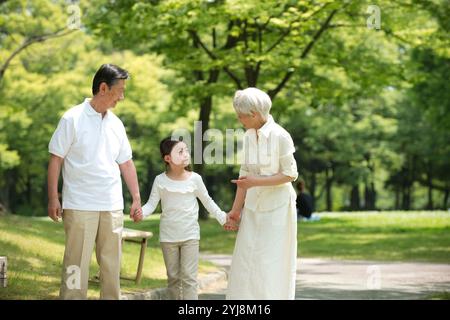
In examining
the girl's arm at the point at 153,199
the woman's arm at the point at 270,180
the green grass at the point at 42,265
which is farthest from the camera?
the green grass at the point at 42,265

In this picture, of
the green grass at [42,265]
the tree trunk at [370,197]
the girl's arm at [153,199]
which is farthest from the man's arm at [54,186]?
the tree trunk at [370,197]

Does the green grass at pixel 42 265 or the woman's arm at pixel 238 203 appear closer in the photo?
the woman's arm at pixel 238 203

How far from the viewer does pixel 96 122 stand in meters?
6.84

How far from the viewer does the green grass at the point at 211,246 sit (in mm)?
10271

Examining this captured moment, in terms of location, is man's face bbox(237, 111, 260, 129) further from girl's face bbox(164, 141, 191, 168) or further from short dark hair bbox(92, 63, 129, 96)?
girl's face bbox(164, 141, 191, 168)

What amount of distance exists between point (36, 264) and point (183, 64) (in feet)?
43.5

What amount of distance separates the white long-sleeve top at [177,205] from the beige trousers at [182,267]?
0.08 m

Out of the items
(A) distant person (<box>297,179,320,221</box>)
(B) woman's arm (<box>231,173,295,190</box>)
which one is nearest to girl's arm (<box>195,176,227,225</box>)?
(B) woman's arm (<box>231,173,295,190</box>)

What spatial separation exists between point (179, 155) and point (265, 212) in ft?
5.88

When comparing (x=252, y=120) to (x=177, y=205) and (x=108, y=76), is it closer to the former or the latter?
(x=108, y=76)

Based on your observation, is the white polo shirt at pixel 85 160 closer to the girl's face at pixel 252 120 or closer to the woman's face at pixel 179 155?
the girl's face at pixel 252 120

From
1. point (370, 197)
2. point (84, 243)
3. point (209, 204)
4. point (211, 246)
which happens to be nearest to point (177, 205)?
point (209, 204)

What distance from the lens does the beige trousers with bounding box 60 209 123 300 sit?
6.75 m

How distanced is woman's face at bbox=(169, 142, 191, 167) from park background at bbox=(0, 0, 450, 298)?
2179mm
